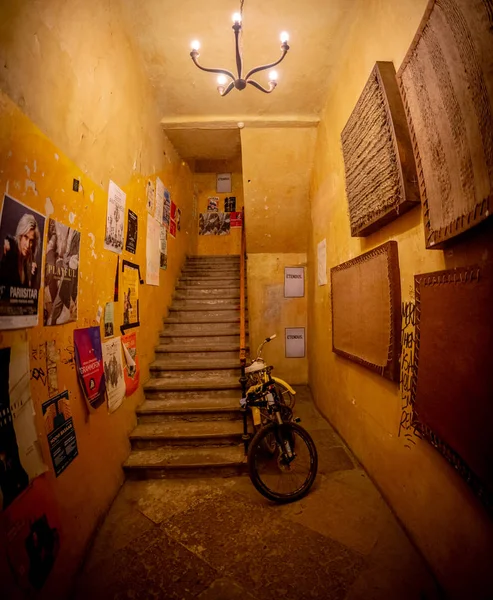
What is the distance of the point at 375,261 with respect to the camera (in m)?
2.29

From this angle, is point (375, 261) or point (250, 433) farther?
point (250, 433)

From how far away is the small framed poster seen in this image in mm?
5148

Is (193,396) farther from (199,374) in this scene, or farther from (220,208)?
(220,208)

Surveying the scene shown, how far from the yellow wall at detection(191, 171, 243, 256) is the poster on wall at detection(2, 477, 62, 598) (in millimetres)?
6402

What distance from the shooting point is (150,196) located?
363 centimetres

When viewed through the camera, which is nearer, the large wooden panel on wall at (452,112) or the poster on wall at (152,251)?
the large wooden panel on wall at (452,112)

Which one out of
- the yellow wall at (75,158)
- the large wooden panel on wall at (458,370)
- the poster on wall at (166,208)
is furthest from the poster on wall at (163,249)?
the large wooden panel on wall at (458,370)

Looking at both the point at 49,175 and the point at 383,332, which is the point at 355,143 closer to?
the point at 383,332

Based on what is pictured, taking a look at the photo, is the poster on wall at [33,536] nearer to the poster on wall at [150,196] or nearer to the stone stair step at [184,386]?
the stone stair step at [184,386]

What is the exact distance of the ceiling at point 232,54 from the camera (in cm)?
258

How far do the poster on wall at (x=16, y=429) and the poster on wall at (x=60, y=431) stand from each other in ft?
0.45

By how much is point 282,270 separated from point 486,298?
4.06 metres

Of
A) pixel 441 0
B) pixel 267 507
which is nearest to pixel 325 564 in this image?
pixel 267 507

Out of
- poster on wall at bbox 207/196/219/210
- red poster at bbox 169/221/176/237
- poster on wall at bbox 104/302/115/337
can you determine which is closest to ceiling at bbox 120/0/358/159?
red poster at bbox 169/221/176/237
